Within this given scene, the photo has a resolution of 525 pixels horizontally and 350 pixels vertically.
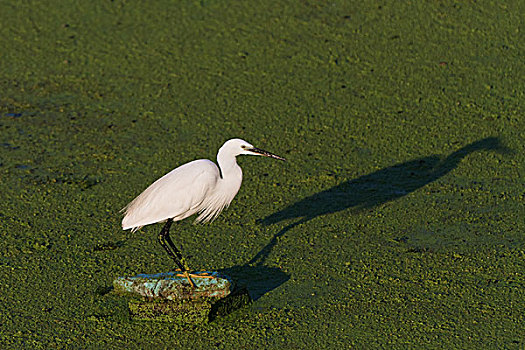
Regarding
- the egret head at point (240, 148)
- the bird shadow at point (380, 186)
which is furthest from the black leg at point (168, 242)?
the bird shadow at point (380, 186)

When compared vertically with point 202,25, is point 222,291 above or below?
below

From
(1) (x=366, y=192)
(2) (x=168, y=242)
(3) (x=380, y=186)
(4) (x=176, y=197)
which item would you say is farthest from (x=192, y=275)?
(3) (x=380, y=186)

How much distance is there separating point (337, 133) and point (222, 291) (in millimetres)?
1913

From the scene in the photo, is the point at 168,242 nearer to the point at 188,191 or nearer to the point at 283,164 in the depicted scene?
the point at 188,191

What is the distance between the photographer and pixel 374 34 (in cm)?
600

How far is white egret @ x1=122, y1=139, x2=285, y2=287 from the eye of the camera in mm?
3551

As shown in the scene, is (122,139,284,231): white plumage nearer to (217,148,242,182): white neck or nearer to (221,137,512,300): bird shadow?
(217,148,242,182): white neck

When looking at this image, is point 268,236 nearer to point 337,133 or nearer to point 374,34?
point 337,133

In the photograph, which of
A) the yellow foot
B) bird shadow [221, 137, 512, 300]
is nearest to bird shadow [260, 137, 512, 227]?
bird shadow [221, 137, 512, 300]

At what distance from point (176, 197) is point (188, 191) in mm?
59

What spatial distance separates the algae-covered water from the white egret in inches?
13.6

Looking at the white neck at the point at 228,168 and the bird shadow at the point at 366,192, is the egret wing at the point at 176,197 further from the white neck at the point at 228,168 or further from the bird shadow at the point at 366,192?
the bird shadow at the point at 366,192

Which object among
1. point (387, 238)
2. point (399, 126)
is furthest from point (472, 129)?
point (387, 238)

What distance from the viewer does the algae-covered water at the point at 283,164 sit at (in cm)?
345
